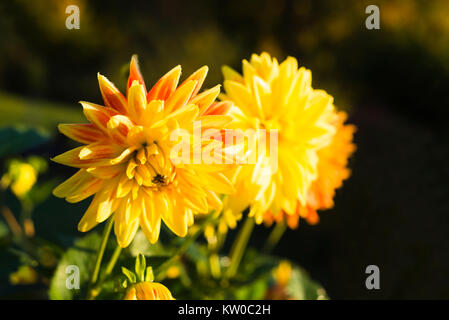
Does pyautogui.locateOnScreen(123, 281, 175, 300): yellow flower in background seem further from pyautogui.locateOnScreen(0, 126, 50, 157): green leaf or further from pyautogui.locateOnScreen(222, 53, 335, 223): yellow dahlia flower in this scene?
pyautogui.locateOnScreen(0, 126, 50, 157): green leaf

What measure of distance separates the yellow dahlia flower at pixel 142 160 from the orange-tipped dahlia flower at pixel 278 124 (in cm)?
6

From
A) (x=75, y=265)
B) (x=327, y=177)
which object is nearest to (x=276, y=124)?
(x=327, y=177)

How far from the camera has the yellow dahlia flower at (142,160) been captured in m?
0.33

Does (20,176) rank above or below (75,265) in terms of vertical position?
above

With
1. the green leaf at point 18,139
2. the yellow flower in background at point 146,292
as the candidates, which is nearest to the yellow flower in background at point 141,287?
the yellow flower in background at point 146,292

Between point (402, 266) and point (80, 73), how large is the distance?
2.46m

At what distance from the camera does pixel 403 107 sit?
1620 mm

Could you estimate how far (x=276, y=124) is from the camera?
0.45 metres

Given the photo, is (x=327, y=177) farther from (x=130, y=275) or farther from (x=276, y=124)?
(x=130, y=275)

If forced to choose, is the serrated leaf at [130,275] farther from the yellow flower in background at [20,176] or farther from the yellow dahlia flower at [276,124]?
the yellow flower in background at [20,176]

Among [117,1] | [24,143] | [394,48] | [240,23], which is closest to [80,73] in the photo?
[117,1]

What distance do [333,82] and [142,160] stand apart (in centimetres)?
213

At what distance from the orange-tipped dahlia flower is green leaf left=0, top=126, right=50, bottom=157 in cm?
28

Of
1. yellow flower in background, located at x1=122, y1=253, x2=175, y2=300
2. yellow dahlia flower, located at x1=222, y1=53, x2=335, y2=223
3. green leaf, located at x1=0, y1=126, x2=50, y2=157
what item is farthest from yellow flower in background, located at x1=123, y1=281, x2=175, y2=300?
green leaf, located at x1=0, y1=126, x2=50, y2=157
